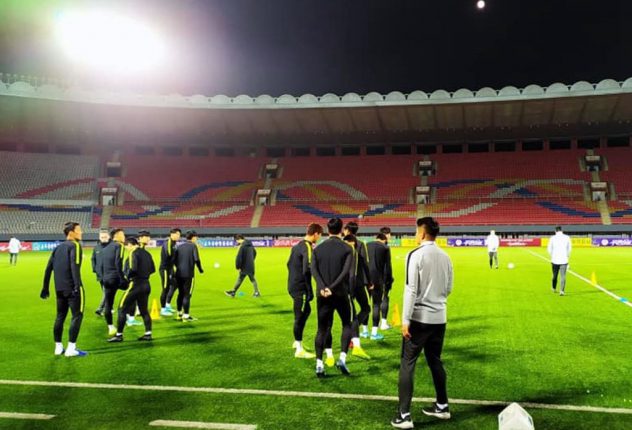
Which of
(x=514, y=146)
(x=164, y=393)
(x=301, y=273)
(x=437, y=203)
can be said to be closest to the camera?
(x=164, y=393)

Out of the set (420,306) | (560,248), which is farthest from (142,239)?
(560,248)

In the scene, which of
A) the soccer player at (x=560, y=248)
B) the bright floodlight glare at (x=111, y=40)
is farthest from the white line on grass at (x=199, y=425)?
the bright floodlight glare at (x=111, y=40)

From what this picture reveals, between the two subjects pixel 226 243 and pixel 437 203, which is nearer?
pixel 226 243

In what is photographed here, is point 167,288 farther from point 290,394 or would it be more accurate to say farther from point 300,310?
point 290,394

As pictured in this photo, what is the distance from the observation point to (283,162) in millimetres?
57906

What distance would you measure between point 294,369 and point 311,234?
2.04m

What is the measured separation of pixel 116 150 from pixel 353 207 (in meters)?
29.5

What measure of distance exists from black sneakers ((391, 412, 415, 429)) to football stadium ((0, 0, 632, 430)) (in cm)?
3

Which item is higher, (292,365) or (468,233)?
(468,233)

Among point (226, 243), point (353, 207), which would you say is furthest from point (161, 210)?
point (353, 207)

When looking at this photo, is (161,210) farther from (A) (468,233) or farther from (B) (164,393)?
(B) (164,393)

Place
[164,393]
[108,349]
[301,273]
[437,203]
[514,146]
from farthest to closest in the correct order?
[514,146] < [437,203] < [108,349] < [301,273] < [164,393]

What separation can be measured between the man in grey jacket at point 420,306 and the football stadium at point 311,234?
0.02m

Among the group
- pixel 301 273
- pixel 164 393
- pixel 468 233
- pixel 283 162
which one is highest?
pixel 283 162
